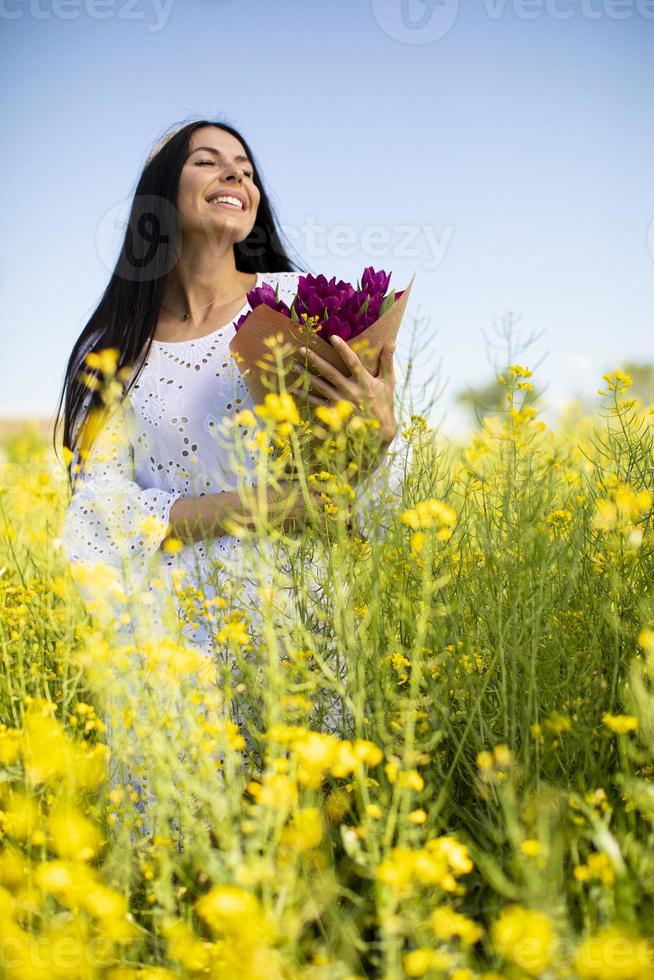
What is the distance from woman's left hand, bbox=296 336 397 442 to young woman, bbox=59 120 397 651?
33cm

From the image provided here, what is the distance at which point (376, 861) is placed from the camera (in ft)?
2.75

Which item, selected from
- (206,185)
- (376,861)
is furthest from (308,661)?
(206,185)

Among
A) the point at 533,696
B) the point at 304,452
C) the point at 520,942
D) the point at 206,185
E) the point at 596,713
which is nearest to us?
the point at 520,942

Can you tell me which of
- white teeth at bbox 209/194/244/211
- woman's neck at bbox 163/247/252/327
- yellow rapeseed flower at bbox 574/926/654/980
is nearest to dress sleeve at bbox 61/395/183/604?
woman's neck at bbox 163/247/252/327

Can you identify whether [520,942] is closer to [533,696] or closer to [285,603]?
[533,696]

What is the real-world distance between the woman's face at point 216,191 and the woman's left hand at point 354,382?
81 cm

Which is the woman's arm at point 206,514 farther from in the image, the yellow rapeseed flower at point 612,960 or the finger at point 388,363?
the yellow rapeseed flower at point 612,960

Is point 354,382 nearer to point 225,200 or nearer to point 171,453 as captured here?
point 171,453

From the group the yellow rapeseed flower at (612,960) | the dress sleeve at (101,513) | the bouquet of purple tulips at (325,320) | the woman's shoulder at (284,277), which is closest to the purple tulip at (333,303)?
the bouquet of purple tulips at (325,320)

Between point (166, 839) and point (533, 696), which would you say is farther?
point (533, 696)

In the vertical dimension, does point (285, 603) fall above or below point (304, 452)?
below

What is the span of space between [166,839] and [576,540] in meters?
0.94

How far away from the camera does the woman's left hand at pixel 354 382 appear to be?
4.59 ft

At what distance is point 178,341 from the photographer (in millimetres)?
2146
